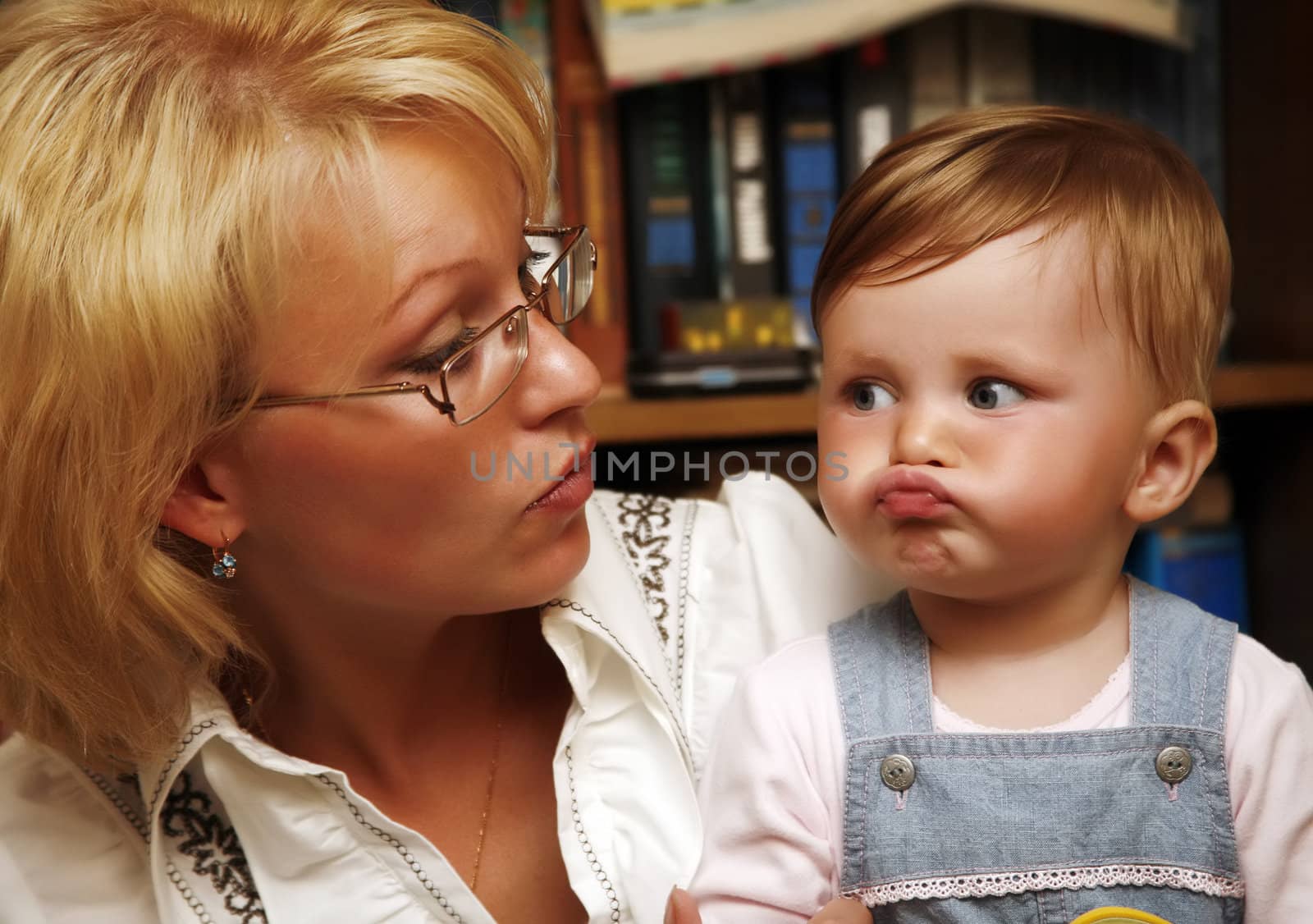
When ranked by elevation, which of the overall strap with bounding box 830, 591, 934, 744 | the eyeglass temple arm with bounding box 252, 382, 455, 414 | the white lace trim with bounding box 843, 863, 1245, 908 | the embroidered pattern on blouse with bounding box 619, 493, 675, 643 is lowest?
the white lace trim with bounding box 843, 863, 1245, 908

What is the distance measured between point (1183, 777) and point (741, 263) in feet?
3.42

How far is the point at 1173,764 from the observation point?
0.86 metres

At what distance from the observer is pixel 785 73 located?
1.70 m

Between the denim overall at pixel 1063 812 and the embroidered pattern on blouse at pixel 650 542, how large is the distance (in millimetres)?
283

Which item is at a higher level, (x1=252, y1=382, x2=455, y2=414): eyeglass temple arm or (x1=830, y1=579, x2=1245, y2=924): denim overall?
(x1=252, y1=382, x2=455, y2=414): eyeglass temple arm

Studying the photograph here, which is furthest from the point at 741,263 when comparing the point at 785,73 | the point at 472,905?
the point at 472,905

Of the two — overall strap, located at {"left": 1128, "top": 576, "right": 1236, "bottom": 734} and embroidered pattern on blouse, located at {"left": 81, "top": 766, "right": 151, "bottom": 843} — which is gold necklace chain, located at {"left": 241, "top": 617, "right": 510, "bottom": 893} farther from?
overall strap, located at {"left": 1128, "top": 576, "right": 1236, "bottom": 734}

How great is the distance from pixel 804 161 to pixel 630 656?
37.3 inches

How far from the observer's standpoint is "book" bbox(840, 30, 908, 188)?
1.70 metres

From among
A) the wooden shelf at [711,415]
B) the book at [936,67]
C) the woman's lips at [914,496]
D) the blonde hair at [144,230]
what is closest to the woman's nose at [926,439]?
the woman's lips at [914,496]

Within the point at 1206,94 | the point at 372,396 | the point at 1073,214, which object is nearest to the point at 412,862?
the point at 372,396

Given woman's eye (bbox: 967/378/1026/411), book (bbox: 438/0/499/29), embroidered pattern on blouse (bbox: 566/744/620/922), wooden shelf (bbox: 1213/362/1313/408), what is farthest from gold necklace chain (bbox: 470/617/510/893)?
wooden shelf (bbox: 1213/362/1313/408)

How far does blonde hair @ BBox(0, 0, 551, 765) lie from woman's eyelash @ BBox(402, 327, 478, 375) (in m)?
0.11

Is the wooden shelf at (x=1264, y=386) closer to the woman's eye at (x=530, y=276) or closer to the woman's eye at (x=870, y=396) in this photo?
the woman's eye at (x=870, y=396)
